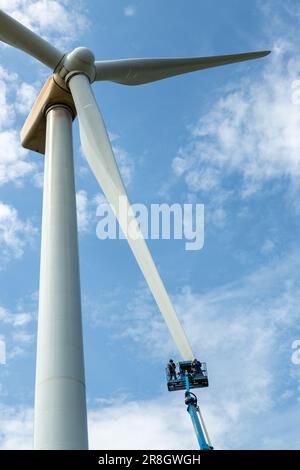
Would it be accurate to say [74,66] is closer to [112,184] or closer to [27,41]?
[27,41]

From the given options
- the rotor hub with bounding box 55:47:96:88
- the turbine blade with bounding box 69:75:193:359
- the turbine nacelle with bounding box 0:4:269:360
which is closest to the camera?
the turbine blade with bounding box 69:75:193:359

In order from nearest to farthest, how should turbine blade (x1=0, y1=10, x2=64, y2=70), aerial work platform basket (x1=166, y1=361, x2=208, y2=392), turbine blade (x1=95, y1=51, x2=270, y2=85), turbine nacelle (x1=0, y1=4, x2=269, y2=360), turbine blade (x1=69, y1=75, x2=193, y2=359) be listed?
1. turbine blade (x1=69, y1=75, x2=193, y2=359)
2. turbine nacelle (x1=0, y1=4, x2=269, y2=360)
3. turbine blade (x1=0, y1=10, x2=64, y2=70)
4. turbine blade (x1=95, y1=51, x2=270, y2=85)
5. aerial work platform basket (x1=166, y1=361, x2=208, y2=392)

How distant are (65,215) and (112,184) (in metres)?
2.12

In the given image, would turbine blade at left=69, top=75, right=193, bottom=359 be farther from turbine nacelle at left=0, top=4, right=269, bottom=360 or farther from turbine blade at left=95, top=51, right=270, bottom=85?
turbine blade at left=95, top=51, right=270, bottom=85

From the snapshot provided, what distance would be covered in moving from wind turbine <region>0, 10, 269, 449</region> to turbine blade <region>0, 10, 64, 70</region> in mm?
33

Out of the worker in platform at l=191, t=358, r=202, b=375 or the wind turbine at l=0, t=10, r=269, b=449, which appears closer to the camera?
the wind turbine at l=0, t=10, r=269, b=449

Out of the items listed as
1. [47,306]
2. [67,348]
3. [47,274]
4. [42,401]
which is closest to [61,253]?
[47,274]

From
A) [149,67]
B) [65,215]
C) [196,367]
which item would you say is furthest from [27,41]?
[196,367]

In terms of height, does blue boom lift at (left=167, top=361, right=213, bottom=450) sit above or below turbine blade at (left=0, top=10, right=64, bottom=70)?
below

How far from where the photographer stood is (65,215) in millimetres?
14211

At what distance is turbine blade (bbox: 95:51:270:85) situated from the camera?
20.0 metres

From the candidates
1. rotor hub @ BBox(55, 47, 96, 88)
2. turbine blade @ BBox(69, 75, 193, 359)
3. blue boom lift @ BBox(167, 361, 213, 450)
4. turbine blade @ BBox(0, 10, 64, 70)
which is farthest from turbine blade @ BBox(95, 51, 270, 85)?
blue boom lift @ BBox(167, 361, 213, 450)

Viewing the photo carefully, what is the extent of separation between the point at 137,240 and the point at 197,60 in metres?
12.3

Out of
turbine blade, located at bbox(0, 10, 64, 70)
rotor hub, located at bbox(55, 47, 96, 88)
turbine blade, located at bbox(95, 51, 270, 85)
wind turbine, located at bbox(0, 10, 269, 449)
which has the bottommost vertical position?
wind turbine, located at bbox(0, 10, 269, 449)
